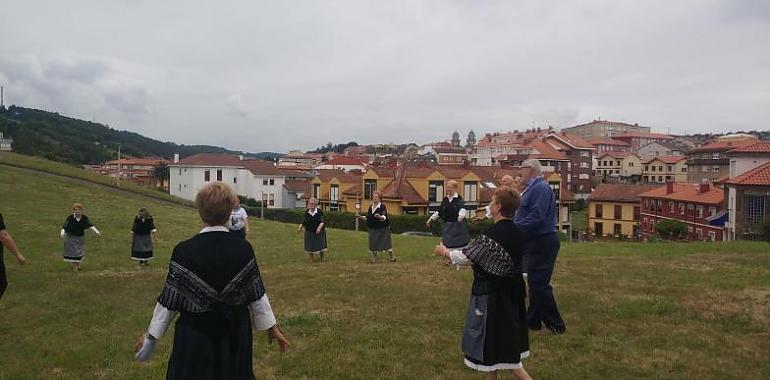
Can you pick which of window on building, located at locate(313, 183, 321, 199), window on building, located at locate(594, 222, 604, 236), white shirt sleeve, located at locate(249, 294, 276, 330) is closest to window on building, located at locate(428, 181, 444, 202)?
window on building, located at locate(313, 183, 321, 199)

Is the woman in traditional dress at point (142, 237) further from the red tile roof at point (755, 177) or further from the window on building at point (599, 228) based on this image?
the window on building at point (599, 228)

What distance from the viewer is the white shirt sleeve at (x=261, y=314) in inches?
Result: 180

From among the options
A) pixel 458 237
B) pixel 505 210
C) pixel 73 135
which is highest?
pixel 73 135

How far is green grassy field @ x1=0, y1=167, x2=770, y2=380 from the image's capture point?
6.95 metres

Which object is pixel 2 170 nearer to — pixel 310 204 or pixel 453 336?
pixel 310 204

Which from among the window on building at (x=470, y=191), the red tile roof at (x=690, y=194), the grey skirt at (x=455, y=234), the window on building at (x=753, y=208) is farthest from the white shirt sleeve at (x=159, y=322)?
the red tile roof at (x=690, y=194)

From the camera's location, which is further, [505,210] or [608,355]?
[608,355]

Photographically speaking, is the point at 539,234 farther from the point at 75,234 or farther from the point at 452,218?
the point at 75,234

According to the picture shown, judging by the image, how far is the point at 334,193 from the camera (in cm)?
6359

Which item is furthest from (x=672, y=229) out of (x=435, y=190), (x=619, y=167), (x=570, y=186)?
(x=619, y=167)

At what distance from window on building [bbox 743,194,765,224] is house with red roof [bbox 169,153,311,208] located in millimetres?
53383

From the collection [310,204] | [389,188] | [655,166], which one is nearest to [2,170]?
[389,188]

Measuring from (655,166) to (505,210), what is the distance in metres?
122

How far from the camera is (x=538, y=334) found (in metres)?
8.06
